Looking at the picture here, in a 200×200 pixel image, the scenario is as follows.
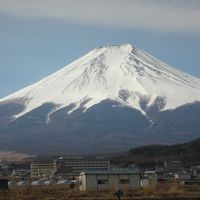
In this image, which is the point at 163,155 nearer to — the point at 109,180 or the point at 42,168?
the point at 42,168

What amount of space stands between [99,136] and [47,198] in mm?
132175

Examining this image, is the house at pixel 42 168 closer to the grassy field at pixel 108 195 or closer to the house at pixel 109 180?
the house at pixel 109 180

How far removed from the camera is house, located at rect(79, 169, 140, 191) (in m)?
36.8

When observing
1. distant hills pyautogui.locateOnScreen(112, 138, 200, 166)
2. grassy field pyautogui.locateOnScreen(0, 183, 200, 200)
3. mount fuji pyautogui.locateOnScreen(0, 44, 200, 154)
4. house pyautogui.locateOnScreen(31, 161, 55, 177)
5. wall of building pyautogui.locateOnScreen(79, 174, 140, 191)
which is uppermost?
mount fuji pyautogui.locateOnScreen(0, 44, 200, 154)

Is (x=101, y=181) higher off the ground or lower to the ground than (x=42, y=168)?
lower

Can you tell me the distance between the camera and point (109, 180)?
37.8 meters

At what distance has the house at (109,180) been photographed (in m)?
36.8

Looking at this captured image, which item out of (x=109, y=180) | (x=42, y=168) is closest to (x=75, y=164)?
(x=42, y=168)

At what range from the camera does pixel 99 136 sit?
159m

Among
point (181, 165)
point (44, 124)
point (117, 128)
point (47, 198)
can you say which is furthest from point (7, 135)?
point (47, 198)

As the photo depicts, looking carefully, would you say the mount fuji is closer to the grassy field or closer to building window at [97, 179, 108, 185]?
building window at [97, 179, 108, 185]

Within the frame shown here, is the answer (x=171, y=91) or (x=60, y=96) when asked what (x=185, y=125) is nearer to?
(x=171, y=91)

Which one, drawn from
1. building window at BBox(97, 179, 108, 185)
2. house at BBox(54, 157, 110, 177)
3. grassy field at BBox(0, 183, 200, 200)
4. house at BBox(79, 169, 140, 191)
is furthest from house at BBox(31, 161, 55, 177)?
grassy field at BBox(0, 183, 200, 200)

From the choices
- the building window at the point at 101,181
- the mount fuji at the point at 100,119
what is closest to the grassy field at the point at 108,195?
the building window at the point at 101,181
